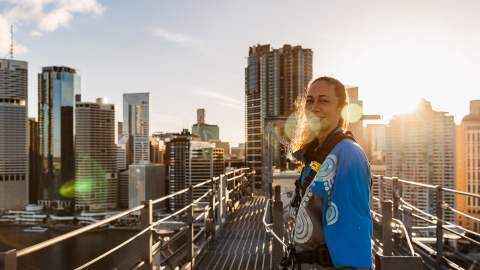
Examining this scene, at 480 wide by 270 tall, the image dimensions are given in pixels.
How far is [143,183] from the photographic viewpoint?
9956cm

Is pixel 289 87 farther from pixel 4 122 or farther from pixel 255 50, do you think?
pixel 4 122

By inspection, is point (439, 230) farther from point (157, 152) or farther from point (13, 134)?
point (157, 152)

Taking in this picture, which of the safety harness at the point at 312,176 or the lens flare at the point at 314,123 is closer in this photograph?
the safety harness at the point at 312,176

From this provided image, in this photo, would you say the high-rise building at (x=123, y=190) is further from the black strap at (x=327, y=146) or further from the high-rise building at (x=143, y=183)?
the black strap at (x=327, y=146)

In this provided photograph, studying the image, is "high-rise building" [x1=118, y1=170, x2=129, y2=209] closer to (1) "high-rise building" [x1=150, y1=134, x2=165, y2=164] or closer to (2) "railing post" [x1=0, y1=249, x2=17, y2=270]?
(1) "high-rise building" [x1=150, y1=134, x2=165, y2=164]

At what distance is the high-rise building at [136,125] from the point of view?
150 m

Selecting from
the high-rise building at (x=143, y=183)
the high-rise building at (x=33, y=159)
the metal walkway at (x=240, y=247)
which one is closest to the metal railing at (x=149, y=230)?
the metal walkway at (x=240, y=247)

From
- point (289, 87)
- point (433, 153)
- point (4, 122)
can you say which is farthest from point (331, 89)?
point (4, 122)

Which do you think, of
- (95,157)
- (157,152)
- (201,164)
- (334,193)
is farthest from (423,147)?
(157,152)

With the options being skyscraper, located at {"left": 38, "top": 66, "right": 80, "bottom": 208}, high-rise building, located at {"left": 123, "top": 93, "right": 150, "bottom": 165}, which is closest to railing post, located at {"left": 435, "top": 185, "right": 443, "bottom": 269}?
skyscraper, located at {"left": 38, "top": 66, "right": 80, "bottom": 208}

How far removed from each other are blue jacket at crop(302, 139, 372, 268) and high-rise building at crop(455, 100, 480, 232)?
5034 centimetres

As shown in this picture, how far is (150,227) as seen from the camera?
2.99 metres

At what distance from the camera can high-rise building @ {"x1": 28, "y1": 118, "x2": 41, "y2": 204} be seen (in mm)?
107188

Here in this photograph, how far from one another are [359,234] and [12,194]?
11814 cm
